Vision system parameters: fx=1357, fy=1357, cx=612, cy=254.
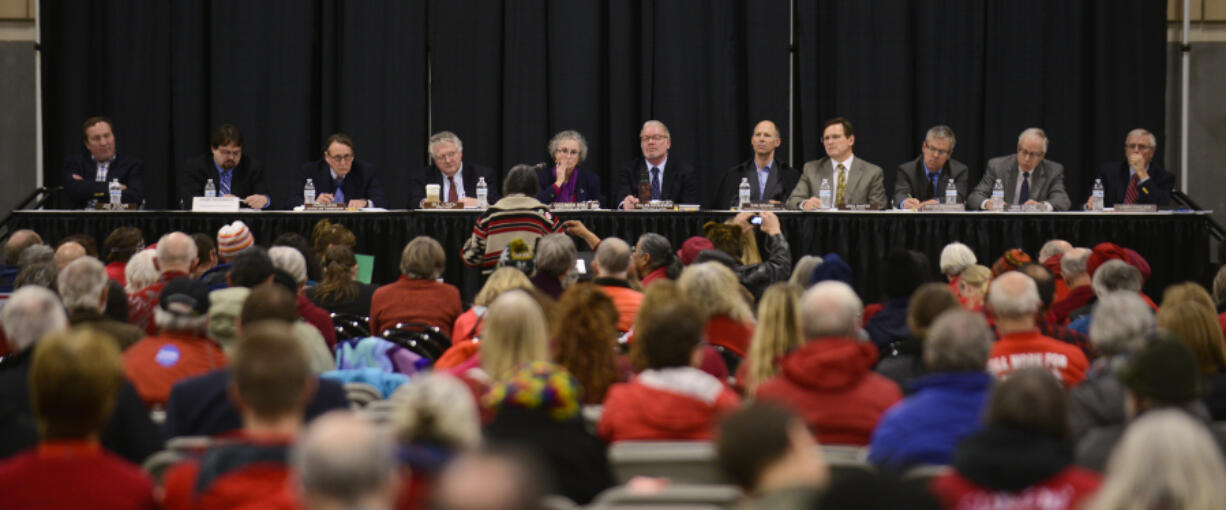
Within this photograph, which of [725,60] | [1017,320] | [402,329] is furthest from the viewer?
[725,60]

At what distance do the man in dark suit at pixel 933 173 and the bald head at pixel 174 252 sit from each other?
213 inches

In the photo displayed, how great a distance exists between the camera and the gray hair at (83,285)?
187 inches

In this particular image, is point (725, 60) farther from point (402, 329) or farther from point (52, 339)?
point (52, 339)

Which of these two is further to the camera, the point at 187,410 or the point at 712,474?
the point at 187,410

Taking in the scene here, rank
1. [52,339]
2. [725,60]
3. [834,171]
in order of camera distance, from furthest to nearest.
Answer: [725,60] → [834,171] → [52,339]

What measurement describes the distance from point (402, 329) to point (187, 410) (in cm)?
196

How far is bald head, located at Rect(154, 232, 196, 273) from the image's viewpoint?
19.0 ft

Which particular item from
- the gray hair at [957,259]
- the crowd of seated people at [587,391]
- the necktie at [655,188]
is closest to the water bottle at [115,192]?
the crowd of seated people at [587,391]

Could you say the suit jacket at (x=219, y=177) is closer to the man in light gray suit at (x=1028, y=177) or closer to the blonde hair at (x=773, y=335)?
the man in light gray suit at (x=1028, y=177)

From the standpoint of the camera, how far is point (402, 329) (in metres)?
5.51

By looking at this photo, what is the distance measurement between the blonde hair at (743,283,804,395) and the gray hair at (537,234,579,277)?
208 centimetres

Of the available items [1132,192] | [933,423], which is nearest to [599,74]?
[1132,192]

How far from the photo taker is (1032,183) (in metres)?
9.80

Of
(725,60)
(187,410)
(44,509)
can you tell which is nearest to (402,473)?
(44,509)
